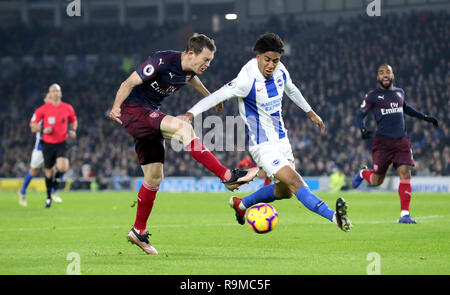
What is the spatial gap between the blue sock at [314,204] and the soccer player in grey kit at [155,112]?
0.84 metres

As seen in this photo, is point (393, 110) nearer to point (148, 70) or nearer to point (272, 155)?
point (272, 155)

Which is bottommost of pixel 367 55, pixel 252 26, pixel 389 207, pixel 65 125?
pixel 389 207

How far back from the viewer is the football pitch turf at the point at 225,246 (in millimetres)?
6438

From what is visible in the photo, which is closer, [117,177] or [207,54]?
[207,54]

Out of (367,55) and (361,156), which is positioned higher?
(367,55)

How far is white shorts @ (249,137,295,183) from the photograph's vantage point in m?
7.82

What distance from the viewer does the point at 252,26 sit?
41219 millimetres

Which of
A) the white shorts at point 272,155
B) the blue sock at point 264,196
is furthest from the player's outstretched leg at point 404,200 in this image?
the white shorts at point 272,155

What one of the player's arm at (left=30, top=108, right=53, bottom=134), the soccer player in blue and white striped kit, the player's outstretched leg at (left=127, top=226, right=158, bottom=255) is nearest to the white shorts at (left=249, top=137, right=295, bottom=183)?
the soccer player in blue and white striped kit

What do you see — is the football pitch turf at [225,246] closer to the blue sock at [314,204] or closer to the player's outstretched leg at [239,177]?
the blue sock at [314,204]

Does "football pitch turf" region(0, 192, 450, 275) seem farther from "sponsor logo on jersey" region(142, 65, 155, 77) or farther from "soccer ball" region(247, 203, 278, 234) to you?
"sponsor logo on jersey" region(142, 65, 155, 77)

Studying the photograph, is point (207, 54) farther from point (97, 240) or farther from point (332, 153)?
point (332, 153)
